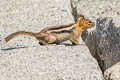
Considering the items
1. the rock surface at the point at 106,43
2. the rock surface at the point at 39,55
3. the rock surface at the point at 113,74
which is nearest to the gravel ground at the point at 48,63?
the rock surface at the point at 39,55

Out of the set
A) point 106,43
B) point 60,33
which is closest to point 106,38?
point 106,43

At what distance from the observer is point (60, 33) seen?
9.40 m

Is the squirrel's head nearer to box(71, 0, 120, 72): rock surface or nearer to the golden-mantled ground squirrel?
the golden-mantled ground squirrel

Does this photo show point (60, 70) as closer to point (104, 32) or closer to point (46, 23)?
point (104, 32)

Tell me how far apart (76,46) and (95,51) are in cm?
48

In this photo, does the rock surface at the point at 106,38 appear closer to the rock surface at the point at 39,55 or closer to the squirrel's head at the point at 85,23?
the squirrel's head at the point at 85,23

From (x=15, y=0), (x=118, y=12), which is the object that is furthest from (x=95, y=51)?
(x=15, y=0)

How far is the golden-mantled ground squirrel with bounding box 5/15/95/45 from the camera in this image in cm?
925

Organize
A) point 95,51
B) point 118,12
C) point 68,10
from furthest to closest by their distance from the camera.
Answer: point 68,10 < point 118,12 < point 95,51

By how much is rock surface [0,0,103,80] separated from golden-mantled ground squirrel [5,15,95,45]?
0.17 m

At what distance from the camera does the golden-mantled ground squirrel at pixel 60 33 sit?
9250mm

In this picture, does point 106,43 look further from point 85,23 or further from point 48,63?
point 48,63

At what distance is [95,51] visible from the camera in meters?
9.55

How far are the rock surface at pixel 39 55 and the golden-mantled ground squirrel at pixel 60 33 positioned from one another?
17 centimetres
